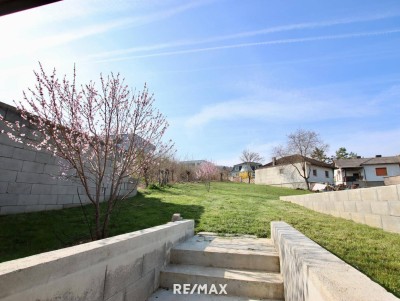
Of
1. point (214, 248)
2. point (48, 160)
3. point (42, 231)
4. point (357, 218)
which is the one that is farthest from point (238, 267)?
point (48, 160)

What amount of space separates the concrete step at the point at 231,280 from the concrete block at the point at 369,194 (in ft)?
12.0

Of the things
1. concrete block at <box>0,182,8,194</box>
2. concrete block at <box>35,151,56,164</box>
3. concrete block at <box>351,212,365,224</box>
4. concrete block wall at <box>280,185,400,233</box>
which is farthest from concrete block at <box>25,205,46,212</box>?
concrete block at <box>351,212,365,224</box>

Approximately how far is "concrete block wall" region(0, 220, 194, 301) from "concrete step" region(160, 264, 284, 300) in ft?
0.65

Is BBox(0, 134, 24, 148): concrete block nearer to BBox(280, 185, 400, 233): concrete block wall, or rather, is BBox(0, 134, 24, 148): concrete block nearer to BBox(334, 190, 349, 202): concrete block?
BBox(280, 185, 400, 233): concrete block wall

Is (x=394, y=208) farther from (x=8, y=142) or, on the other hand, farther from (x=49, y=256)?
(x=8, y=142)

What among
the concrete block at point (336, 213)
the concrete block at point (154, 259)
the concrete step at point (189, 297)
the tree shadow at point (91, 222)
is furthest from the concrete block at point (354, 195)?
the concrete block at point (154, 259)

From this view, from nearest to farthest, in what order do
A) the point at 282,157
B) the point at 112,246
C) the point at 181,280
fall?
the point at 112,246, the point at 181,280, the point at 282,157

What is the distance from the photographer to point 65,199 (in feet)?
23.1

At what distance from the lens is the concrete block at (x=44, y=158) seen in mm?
6105

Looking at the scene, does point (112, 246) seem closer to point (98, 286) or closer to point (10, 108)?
point (98, 286)

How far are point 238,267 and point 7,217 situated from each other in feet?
16.2

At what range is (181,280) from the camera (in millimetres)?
3217

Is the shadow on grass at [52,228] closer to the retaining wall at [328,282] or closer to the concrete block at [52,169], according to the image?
the concrete block at [52,169]

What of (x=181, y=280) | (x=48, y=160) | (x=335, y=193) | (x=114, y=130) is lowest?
(x=181, y=280)
